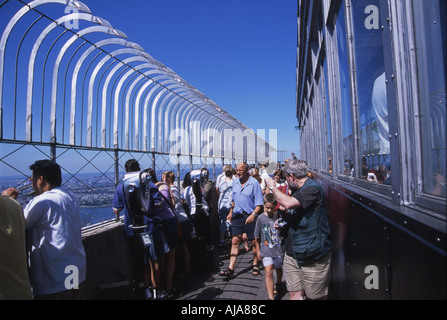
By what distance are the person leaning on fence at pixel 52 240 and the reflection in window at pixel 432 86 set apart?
286 cm

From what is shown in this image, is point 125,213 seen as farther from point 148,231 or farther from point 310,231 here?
point 310,231

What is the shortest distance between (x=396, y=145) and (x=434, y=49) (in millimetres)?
508

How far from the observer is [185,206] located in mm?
6559

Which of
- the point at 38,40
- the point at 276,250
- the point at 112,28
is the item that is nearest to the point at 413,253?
the point at 276,250

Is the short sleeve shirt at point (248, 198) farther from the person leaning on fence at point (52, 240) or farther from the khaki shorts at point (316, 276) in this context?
the person leaning on fence at point (52, 240)

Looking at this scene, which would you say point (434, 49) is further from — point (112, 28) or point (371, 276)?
point (112, 28)


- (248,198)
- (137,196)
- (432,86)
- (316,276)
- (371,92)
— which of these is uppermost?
(371,92)

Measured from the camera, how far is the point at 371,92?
2242 millimetres

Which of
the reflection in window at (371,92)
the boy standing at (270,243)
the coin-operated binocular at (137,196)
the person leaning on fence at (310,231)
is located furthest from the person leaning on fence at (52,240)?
the reflection in window at (371,92)

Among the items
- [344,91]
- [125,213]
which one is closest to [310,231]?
[344,91]

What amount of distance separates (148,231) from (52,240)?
1.61m

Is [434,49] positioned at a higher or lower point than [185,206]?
higher

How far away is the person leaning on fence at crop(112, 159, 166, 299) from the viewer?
4.39m
